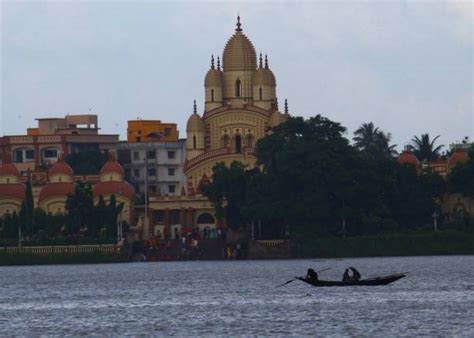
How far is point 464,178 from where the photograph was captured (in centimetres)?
16912

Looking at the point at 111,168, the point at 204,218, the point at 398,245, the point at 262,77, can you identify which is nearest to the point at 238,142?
the point at 262,77

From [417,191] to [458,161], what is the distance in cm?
1059

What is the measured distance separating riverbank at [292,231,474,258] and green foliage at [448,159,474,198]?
17.4 metres

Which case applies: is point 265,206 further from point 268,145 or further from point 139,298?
point 139,298

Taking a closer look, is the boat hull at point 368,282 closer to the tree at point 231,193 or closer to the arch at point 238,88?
the tree at point 231,193

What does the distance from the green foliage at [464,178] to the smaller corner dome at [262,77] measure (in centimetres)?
2510

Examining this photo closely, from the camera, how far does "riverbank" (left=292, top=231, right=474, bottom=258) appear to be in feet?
493

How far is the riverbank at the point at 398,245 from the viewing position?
150200 millimetres

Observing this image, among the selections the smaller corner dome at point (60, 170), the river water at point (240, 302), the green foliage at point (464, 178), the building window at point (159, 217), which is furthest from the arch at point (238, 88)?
the river water at point (240, 302)

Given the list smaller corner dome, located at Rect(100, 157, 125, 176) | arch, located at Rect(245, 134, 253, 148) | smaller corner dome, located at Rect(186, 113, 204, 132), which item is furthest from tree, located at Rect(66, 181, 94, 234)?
arch, located at Rect(245, 134, 253, 148)

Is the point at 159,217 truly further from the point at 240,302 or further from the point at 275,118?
the point at 240,302

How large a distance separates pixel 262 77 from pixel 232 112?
3849mm

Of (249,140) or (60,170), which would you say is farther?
(249,140)

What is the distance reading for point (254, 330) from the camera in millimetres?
86812
